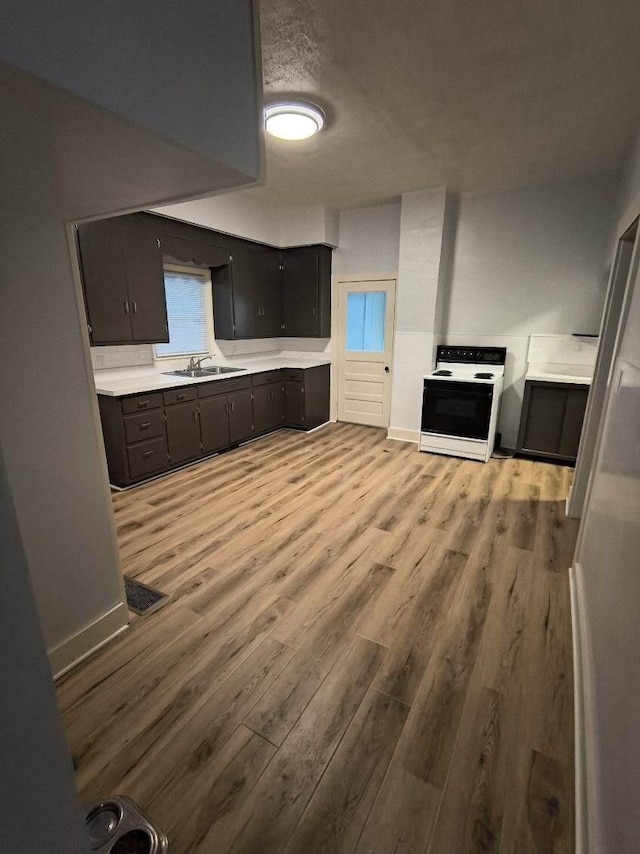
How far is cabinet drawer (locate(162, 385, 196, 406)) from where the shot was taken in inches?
146

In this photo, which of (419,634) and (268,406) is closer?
(419,634)

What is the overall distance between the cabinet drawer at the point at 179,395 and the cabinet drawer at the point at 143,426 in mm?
134

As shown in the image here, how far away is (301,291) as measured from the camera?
5.33m

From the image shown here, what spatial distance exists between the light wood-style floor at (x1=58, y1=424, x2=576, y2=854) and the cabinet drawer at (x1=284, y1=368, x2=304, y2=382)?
2389 millimetres

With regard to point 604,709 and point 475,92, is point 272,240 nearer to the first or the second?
point 475,92

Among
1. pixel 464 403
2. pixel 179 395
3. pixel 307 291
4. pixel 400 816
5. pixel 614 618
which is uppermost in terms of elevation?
pixel 307 291

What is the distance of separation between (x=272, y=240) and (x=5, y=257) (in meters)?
4.20

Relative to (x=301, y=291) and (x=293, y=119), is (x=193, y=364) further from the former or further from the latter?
(x=293, y=119)

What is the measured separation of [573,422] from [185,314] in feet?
13.9

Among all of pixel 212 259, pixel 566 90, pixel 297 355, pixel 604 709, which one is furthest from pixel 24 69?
pixel 297 355

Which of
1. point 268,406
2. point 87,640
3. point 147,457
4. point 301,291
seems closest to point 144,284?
point 147,457

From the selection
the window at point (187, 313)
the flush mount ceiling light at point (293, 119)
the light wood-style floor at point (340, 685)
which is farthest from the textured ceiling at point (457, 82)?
the light wood-style floor at point (340, 685)

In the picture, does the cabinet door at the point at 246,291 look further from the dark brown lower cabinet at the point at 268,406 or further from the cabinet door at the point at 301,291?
the dark brown lower cabinet at the point at 268,406

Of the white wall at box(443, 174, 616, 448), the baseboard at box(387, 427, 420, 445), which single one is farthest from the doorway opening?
the baseboard at box(387, 427, 420, 445)
